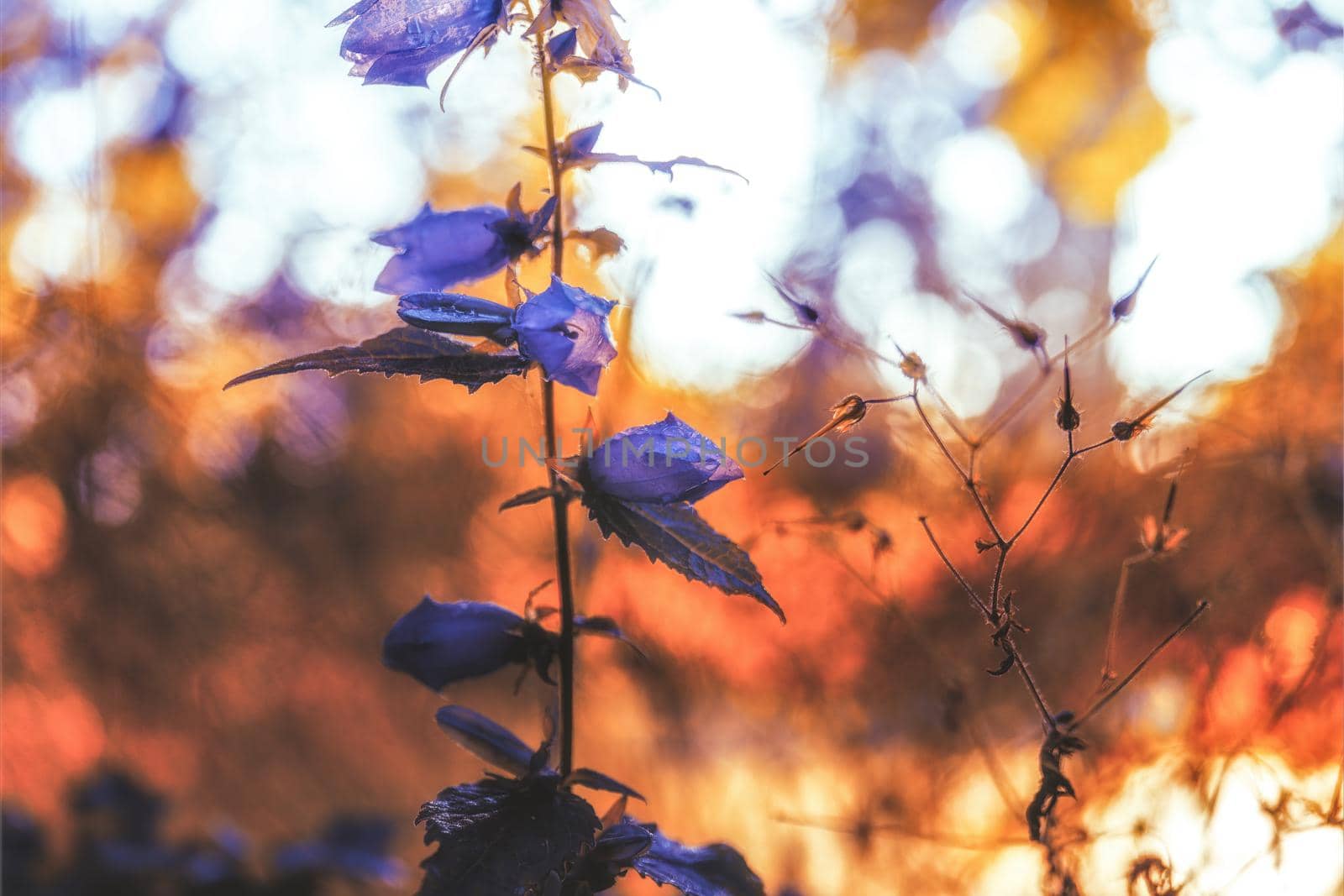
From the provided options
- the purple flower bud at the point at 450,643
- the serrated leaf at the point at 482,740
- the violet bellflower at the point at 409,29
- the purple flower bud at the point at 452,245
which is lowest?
the serrated leaf at the point at 482,740

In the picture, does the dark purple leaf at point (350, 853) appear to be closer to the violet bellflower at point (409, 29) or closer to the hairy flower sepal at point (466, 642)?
the hairy flower sepal at point (466, 642)

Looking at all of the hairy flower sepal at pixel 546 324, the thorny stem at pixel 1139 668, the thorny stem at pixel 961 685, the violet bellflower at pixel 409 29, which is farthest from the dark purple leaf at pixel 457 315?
the thorny stem at pixel 1139 668

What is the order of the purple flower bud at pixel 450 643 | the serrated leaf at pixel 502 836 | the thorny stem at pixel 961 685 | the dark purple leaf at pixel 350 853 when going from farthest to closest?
the dark purple leaf at pixel 350 853
the thorny stem at pixel 961 685
the purple flower bud at pixel 450 643
the serrated leaf at pixel 502 836

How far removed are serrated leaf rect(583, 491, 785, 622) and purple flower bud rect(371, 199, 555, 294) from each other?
0.15 metres

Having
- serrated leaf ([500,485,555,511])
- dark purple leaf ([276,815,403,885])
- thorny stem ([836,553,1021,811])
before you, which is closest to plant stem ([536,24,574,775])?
serrated leaf ([500,485,555,511])

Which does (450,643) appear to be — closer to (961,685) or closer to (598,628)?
(598,628)

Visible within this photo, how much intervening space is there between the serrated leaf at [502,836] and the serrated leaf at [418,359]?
0.20 meters

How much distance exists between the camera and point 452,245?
0.49 meters

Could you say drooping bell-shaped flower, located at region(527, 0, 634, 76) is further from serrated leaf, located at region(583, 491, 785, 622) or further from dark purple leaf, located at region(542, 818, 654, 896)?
dark purple leaf, located at region(542, 818, 654, 896)

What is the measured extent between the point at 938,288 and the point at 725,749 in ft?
2.45

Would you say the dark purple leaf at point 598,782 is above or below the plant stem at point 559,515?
below

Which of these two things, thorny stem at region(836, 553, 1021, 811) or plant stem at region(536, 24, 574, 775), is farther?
thorny stem at region(836, 553, 1021, 811)

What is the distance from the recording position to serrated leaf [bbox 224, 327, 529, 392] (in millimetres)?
399

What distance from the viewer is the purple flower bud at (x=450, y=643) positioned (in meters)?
0.47
